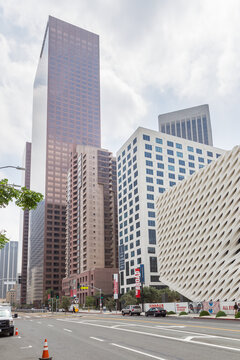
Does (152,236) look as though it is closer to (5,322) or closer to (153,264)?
(153,264)

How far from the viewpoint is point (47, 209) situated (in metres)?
198

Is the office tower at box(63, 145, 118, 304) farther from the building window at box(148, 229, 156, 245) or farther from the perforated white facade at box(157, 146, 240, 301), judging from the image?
the perforated white facade at box(157, 146, 240, 301)

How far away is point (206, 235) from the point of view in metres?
71.9

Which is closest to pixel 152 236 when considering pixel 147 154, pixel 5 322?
pixel 147 154

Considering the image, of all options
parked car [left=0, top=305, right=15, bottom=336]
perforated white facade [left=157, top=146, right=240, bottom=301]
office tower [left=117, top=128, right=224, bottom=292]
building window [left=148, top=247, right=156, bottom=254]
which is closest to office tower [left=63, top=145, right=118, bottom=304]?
office tower [left=117, top=128, right=224, bottom=292]

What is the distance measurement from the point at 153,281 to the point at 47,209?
109 m

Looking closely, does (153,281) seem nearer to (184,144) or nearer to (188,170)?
(188,170)

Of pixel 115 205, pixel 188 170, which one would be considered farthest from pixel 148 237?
pixel 115 205

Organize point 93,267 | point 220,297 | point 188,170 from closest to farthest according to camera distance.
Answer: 1. point 220,297
2. point 188,170
3. point 93,267

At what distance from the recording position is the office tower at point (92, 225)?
139 meters

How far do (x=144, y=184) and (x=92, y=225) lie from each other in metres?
43.5

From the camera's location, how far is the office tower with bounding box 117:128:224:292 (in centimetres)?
10531

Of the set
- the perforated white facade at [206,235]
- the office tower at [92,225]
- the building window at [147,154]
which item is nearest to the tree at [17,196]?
the perforated white facade at [206,235]

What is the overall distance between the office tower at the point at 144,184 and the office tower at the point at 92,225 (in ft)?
77.0
